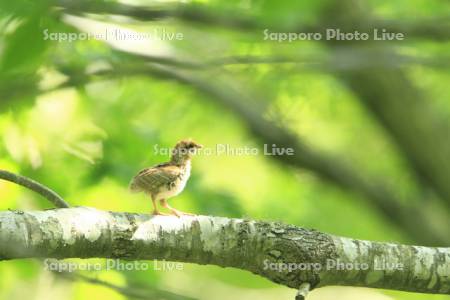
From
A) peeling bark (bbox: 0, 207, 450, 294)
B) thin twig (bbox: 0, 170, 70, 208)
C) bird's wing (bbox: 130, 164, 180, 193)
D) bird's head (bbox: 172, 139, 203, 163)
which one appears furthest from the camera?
bird's head (bbox: 172, 139, 203, 163)

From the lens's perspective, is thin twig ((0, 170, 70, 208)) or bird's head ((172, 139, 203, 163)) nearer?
thin twig ((0, 170, 70, 208))

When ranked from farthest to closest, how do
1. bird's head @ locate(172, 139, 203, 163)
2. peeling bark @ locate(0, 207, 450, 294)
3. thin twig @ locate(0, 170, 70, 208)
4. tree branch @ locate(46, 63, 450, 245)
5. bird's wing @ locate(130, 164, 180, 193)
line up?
tree branch @ locate(46, 63, 450, 245) → bird's head @ locate(172, 139, 203, 163) → bird's wing @ locate(130, 164, 180, 193) → thin twig @ locate(0, 170, 70, 208) → peeling bark @ locate(0, 207, 450, 294)

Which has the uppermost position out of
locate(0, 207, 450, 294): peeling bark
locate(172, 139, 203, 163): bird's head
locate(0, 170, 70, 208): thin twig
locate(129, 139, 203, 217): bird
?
locate(172, 139, 203, 163): bird's head

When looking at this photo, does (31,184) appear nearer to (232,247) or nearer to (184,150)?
(232,247)

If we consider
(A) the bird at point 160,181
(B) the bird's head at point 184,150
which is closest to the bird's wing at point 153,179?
(A) the bird at point 160,181

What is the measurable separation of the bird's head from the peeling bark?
0.80 metres

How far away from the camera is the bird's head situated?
4.75 meters

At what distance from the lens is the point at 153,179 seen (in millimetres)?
4309

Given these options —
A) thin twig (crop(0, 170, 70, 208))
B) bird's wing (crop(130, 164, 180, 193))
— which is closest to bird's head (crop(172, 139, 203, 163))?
bird's wing (crop(130, 164, 180, 193))

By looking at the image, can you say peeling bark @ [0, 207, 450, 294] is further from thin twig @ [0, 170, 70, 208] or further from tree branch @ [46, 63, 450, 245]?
tree branch @ [46, 63, 450, 245]

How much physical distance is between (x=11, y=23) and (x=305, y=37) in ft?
25.4

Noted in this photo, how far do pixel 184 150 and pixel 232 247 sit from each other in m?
1.00

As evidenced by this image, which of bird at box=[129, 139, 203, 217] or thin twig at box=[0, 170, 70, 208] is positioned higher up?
bird at box=[129, 139, 203, 217]

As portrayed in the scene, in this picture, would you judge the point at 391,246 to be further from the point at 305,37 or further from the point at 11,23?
the point at 305,37
